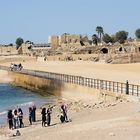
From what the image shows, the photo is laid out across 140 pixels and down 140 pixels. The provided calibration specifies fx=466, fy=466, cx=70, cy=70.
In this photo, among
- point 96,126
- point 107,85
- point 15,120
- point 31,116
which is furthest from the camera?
point 107,85

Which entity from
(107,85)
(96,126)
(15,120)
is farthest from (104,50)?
(96,126)

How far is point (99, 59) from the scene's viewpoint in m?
101

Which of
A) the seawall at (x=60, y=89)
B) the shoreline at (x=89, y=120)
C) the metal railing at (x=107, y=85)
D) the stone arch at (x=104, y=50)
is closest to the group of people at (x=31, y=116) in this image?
the shoreline at (x=89, y=120)

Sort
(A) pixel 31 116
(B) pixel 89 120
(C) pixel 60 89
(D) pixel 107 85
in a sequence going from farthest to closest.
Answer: (C) pixel 60 89
(D) pixel 107 85
(A) pixel 31 116
(B) pixel 89 120

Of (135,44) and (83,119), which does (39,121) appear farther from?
(135,44)

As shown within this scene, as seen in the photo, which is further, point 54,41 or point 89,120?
point 54,41

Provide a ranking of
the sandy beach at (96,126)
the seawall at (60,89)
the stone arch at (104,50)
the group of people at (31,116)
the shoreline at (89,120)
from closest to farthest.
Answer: the sandy beach at (96,126), the shoreline at (89,120), the group of people at (31,116), the seawall at (60,89), the stone arch at (104,50)

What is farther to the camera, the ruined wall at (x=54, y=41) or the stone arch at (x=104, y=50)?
the ruined wall at (x=54, y=41)

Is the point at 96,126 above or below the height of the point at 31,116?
above

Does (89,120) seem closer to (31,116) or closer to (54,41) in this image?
(31,116)

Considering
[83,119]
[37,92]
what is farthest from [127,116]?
[37,92]

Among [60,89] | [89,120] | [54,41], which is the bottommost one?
[60,89]

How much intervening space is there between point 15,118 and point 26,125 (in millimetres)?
1196

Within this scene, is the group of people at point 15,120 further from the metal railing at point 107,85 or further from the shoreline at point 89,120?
the metal railing at point 107,85
